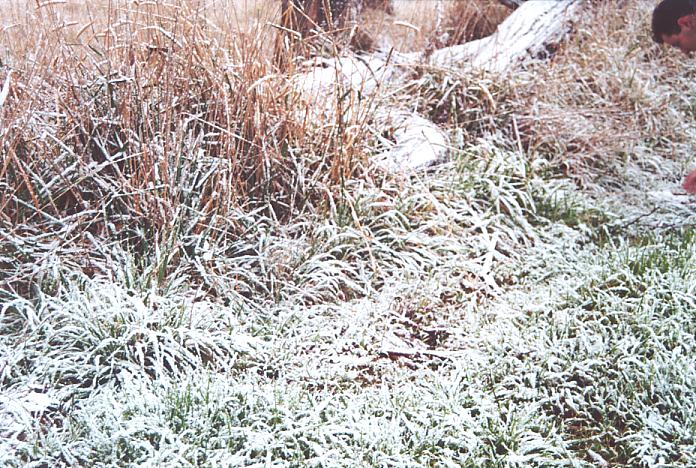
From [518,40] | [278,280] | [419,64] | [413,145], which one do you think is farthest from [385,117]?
[518,40]

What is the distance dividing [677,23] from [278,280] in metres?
2.30

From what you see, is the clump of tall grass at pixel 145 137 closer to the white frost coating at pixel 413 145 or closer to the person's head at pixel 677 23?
the white frost coating at pixel 413 145

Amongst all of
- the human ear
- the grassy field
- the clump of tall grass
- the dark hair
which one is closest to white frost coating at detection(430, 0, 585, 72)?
the grassy field

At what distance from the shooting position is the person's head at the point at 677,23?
11.4ft

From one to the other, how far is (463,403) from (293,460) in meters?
0.70

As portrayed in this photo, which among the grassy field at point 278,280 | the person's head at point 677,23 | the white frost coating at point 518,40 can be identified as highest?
the person's head at point 677,23

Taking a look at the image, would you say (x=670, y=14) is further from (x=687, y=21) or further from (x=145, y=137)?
(x=145, y=137)

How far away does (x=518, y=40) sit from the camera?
18.6ft

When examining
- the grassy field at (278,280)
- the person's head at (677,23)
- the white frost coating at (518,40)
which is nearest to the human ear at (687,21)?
the person's head at (677,23)

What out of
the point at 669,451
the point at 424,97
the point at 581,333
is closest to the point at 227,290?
the point at 581,333

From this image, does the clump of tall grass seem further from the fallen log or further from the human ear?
the human ear

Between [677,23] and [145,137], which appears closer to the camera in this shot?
[145,137]

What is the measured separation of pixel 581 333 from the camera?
3.01 meters

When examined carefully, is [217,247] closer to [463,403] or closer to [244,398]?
[244,398]
